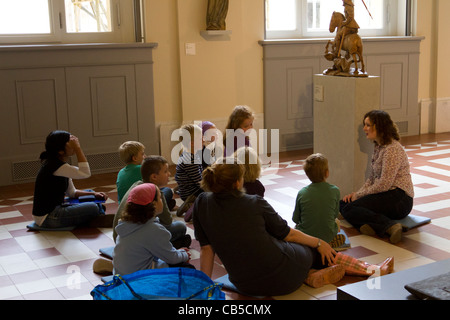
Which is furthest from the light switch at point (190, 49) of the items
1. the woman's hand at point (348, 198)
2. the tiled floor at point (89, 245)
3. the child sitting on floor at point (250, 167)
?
the child sitting on floor at point (250, 167)

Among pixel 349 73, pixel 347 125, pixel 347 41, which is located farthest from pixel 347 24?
pixel 347 125

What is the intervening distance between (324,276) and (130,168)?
70.8 inches

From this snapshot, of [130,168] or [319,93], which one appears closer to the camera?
[130,168]

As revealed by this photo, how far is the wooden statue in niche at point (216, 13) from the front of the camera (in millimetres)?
7301

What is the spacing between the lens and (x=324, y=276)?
3662mm

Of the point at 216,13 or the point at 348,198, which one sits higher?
the point at 216,13

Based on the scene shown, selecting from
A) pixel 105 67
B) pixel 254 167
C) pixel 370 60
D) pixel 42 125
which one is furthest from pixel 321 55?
pixel 254 167

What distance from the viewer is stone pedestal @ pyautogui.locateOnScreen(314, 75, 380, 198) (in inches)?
203

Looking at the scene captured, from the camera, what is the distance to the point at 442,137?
899 cm

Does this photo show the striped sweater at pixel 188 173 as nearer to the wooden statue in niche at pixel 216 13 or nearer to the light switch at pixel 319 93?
the light switch at pixel 319 93

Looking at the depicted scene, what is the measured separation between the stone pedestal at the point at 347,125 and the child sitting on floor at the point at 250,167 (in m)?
1.20

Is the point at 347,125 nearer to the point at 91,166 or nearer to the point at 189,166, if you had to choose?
the point at 189,166

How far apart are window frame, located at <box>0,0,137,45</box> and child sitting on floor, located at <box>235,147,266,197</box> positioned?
139 inches

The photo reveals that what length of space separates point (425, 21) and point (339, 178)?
Result: 478 centimetres
